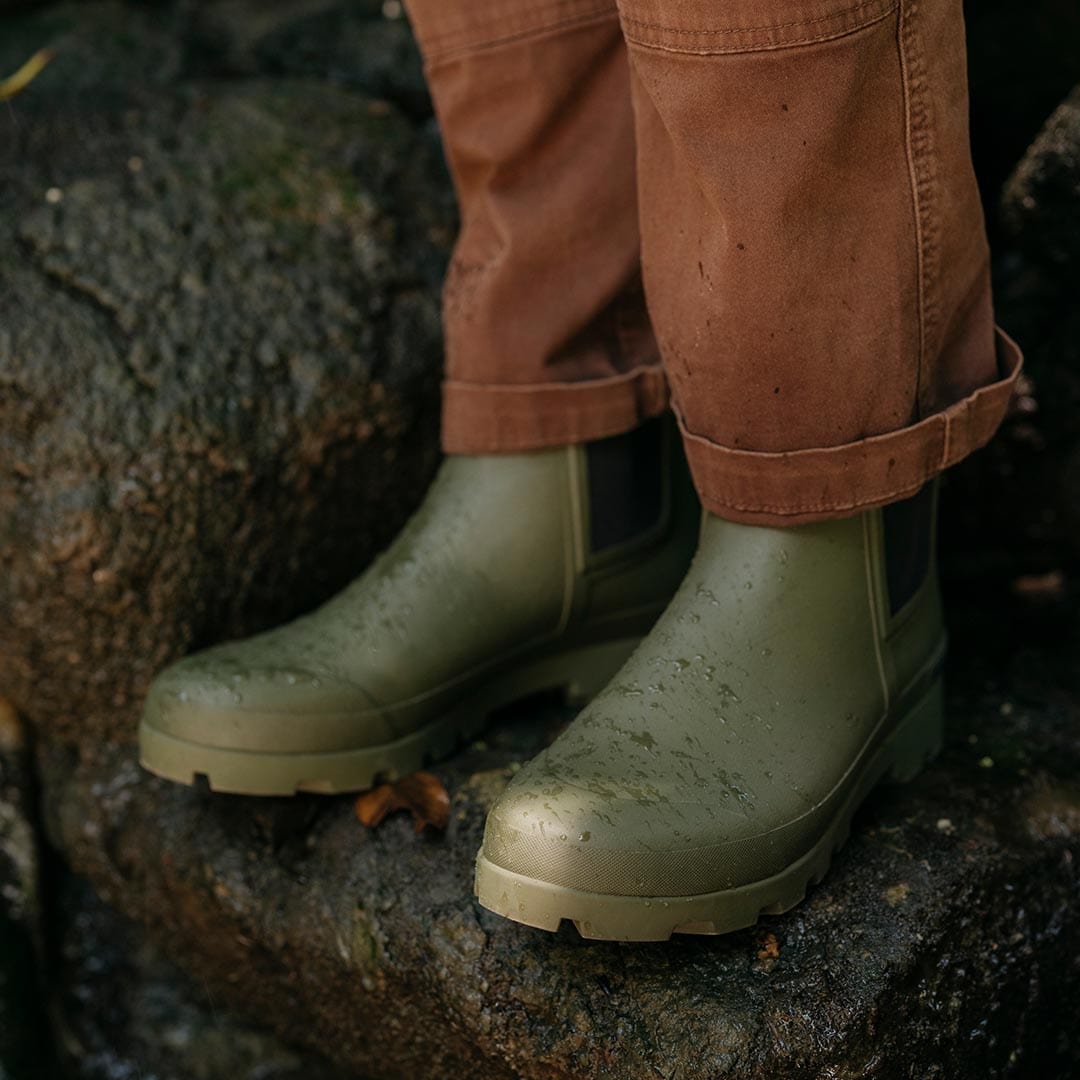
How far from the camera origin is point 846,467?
111 cm

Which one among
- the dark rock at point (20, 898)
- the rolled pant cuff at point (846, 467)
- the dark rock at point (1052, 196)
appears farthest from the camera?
the dark rock at point (20, 898)

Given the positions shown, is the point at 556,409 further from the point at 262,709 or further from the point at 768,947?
the point at 768,947

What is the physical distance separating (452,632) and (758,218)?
1.81 feet

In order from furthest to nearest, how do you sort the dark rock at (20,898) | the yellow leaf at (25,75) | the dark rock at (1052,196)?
the yellow leaf at (25,75), the dark rock at (20,898), the dark rock at (1052,196)

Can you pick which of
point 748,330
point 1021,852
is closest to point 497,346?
point 748,330

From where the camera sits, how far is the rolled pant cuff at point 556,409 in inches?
54.7

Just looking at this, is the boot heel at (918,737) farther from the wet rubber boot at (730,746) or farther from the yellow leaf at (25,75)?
the yellow leaf at (25,75)

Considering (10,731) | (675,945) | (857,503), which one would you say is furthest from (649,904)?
(10,731)

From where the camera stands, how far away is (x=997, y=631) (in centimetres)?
166

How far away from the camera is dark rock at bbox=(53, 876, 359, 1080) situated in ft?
5.42

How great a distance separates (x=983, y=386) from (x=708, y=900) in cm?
47

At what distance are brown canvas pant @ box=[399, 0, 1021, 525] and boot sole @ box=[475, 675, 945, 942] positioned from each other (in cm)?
29

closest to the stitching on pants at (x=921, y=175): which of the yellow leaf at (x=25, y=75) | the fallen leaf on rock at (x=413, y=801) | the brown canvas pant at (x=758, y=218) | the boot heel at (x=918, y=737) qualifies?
the brown canvas pant at (x=758, y=218)

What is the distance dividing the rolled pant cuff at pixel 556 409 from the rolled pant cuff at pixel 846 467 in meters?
0.23
